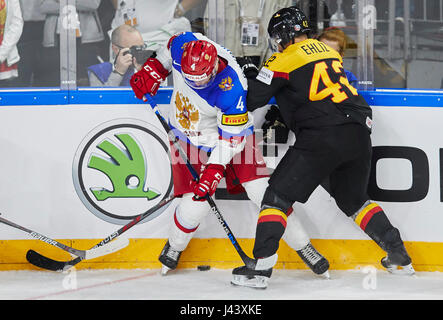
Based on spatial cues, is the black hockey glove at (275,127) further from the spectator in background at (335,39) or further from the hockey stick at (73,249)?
the hockey stick at (73,249)

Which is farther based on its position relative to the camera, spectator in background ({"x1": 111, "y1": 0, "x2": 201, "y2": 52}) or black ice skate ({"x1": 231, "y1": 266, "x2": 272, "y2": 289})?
spectator in background ({"x1": 111, "y1": 0, "x2": 201, "y2": 52})

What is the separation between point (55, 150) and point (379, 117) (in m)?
1.52

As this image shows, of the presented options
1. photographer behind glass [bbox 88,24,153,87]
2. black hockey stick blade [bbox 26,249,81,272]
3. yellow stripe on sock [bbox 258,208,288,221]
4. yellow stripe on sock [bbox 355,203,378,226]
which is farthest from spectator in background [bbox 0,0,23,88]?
yellow stripe on sock [bbox 355,203,378,226]

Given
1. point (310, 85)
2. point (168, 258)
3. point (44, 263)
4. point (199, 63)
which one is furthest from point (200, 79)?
point (44, 263)

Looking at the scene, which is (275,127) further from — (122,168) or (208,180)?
(122,168)

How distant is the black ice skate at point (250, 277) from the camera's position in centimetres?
318

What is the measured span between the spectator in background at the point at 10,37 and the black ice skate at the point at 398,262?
192 cm

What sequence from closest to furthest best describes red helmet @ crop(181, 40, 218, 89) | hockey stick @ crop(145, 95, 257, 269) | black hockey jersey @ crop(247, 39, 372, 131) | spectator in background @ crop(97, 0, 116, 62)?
red helmet @ crop(181, 40, 218, 89), black hockey jersey @ crop(247, 39, 372, 131), hockey stick @ crop(145, 95, 257, 269), spectator in background @ crop(97, 0, 116, 62)

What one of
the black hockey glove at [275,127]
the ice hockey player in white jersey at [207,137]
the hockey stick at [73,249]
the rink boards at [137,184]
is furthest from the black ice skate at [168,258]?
the black hockey glove at [275,127]

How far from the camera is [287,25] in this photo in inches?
125

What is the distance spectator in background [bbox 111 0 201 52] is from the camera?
348cm

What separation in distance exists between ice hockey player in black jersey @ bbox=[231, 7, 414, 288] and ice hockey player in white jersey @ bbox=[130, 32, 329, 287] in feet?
0.39

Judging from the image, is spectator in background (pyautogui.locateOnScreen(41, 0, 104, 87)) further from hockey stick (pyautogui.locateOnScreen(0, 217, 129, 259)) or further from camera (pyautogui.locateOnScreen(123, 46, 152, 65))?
hockey stick (pyautogui.locateOnScreen(0, 217, 129, 259))

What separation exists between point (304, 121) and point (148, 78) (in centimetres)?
72
